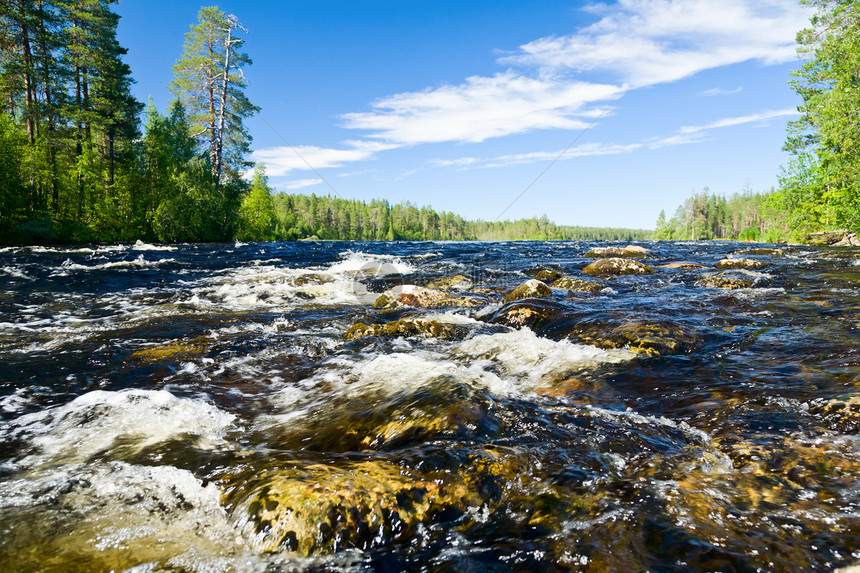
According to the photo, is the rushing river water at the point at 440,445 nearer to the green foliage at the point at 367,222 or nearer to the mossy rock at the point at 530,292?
the mossy rock at the point at 530,292

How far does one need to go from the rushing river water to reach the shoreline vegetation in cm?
2180

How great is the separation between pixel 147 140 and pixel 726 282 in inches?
1495

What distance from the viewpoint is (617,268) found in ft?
50.6

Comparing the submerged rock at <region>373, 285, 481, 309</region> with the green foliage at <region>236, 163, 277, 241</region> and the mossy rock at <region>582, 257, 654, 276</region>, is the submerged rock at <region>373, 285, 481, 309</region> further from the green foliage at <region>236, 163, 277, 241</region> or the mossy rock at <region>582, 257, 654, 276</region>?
the green foliage at <region>236, 163, 277, 241</region>

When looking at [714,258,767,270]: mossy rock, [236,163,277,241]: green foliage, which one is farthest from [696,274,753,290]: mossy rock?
[236,163,277,241]: green foliage

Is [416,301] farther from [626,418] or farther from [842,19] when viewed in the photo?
[842,19]

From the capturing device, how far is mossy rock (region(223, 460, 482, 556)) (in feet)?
7.79

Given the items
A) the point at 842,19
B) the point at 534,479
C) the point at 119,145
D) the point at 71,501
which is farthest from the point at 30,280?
the point at 842,19

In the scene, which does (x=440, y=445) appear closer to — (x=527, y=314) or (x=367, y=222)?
(x=527, y=314)

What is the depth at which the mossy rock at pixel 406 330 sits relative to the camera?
7.71 m

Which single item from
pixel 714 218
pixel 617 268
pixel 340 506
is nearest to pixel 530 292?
pixel 617 268

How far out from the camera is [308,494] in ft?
8.25

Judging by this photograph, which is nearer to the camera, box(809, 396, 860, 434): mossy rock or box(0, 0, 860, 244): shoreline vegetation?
box(809, 396, 860, 434): mossy rock

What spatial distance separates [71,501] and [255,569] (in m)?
1.60
